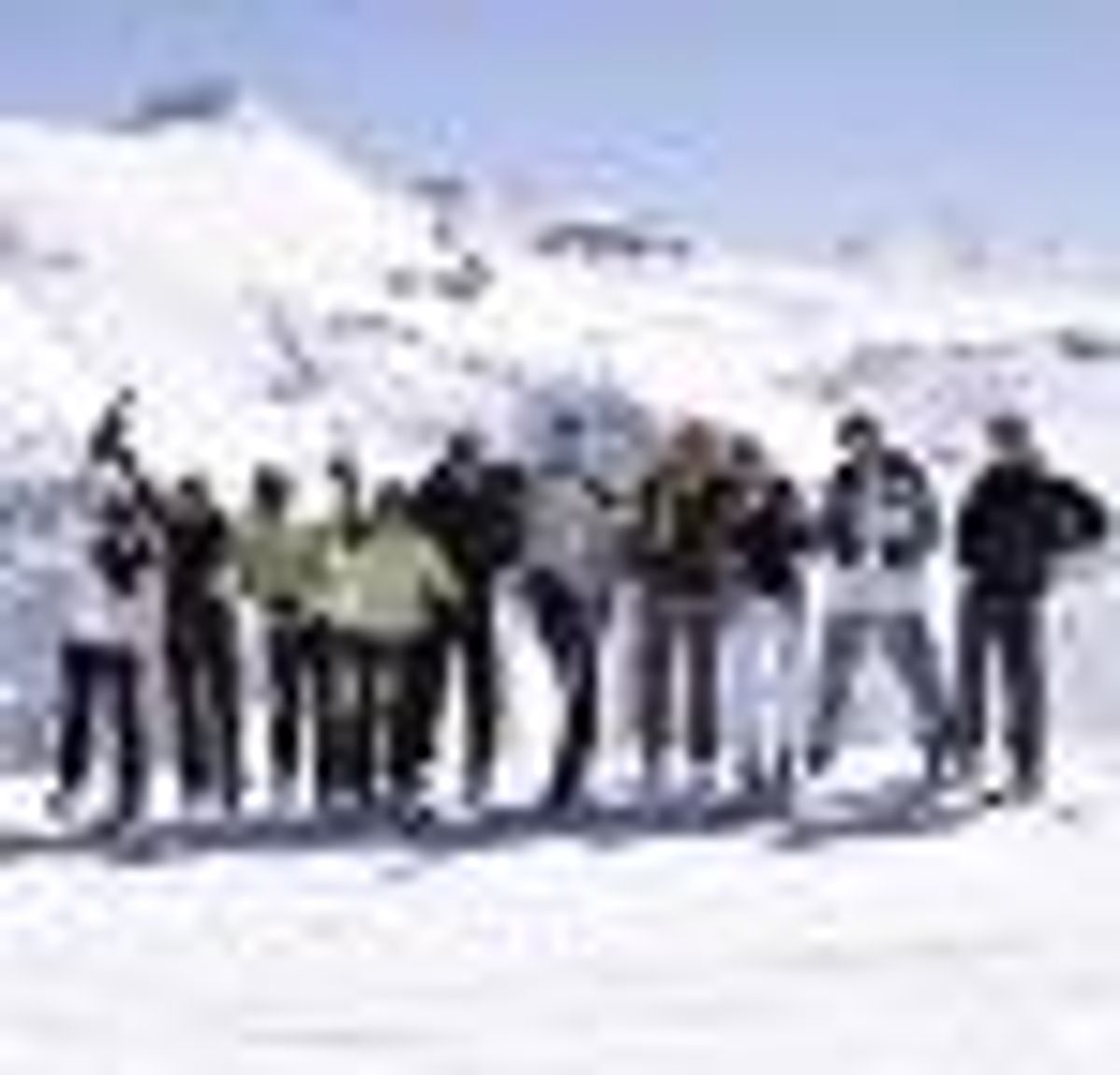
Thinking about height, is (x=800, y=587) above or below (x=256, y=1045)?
above

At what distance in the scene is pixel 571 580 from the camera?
18.1m

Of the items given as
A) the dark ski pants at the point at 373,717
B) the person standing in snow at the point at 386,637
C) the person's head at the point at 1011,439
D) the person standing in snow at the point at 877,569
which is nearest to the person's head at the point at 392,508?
the person standing in snow at the point at 386,637

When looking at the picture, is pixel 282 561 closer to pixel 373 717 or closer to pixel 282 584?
pixel 282 584

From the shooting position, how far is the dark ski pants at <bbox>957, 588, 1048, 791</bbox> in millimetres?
18203

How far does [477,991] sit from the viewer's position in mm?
13914

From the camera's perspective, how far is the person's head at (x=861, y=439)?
1780 centimetres

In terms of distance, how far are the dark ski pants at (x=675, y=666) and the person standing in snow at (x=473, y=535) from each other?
73cm

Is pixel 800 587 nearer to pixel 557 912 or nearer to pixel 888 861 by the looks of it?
pixel 888 861

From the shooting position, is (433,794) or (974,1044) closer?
(974,1044)

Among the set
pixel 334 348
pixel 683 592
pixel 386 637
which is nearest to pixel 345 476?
pixel 386 637

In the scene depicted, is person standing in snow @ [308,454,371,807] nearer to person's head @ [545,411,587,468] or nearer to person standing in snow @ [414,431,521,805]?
person standing in snow @ [414,431,521,805]

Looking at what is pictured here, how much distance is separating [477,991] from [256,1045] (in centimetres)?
117

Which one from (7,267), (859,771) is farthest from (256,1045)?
(7,267)

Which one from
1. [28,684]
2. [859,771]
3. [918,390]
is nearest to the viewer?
[859,771]
